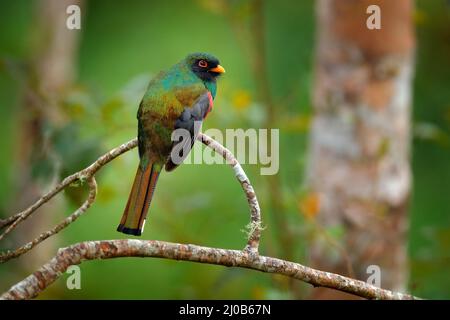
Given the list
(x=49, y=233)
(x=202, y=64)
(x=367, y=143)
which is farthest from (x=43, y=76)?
(x=49, y=233)

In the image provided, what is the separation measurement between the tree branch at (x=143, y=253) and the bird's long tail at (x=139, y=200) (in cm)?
13

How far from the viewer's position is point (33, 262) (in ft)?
18.3

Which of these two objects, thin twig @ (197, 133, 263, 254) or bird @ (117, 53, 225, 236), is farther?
bird @ (117, 53, 225, 236)

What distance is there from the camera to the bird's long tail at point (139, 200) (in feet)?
7.04

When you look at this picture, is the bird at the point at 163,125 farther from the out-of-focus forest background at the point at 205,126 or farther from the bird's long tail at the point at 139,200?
the out-of-focus forest background at the point at 205,126

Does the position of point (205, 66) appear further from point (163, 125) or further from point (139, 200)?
point (139, 200)

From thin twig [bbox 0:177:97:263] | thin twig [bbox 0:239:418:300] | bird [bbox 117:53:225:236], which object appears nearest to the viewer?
thin twig [bbox 0:239:418:300]

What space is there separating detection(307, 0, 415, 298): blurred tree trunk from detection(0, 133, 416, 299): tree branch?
1.45 metres

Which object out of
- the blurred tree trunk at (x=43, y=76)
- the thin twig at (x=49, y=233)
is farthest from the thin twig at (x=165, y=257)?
the blurred tree trunk at (x=43, y=76)

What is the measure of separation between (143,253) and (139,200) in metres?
0.40

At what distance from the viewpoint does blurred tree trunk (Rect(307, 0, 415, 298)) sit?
12.1ft

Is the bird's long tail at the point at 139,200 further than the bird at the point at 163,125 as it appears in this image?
No

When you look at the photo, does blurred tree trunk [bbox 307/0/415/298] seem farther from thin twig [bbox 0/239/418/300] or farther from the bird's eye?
thin twig [bbox 0/239/418/300]

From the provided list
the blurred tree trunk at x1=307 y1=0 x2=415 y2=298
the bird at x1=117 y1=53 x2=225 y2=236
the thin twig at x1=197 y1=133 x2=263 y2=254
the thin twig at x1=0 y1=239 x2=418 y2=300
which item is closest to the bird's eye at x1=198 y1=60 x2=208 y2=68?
the bird at x1=117 y1=53 x2=225 y2=236
